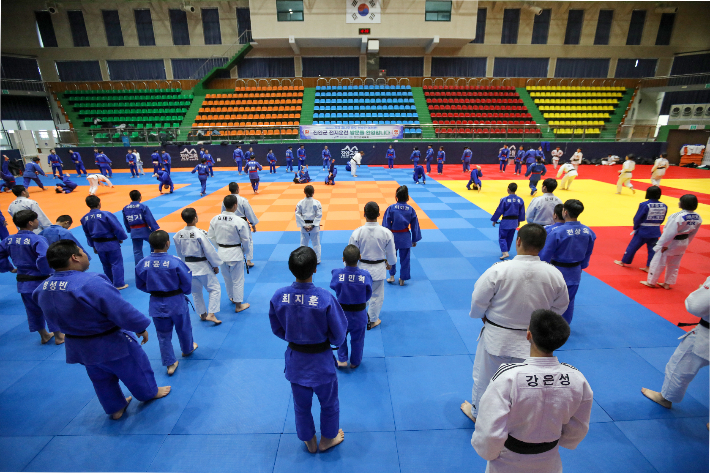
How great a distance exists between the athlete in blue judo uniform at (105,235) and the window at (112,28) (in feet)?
115

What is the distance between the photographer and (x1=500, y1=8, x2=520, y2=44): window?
102ft

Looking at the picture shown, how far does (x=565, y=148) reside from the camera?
2616 cm

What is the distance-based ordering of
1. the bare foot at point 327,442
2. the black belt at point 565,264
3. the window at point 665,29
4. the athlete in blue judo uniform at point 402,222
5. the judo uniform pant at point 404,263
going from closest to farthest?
1. the bare foot at point 327,442
2. the black belt at point 565,264
3. the athlete in blue judo uniform at point 402,222
4. the judo uniform pant at point 404,263
5. the window at point 665,29

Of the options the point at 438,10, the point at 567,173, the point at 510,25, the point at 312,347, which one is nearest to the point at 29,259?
the point at 312,347

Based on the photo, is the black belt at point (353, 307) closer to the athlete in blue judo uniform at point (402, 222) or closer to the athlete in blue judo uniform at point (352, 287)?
the athlete in blue judo uniform at point (352, 287)

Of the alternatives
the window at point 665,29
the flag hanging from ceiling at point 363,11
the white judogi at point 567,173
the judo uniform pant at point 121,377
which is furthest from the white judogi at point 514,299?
the window at point 665,29

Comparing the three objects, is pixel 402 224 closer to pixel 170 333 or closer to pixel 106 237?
pixel 170 333

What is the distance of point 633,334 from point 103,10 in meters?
43.6

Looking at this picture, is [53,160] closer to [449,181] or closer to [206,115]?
[206,115]

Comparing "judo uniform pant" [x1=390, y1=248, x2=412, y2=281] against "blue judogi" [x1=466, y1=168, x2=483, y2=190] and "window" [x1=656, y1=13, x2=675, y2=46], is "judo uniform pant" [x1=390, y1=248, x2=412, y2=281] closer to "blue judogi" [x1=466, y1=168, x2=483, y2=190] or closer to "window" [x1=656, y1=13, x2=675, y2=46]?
"blue judogi" [x1=466, y1=168, x2=483, y2=190]

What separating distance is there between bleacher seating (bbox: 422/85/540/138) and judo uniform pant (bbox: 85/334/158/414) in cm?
2629

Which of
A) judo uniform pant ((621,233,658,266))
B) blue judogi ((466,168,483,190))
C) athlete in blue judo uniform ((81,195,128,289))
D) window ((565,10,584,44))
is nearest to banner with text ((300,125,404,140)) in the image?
blue judogi ((466,168,483,190))

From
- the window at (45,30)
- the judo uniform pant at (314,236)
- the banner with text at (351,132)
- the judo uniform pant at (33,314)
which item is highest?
the window at (45,30)

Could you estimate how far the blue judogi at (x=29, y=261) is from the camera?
4.98 metres
